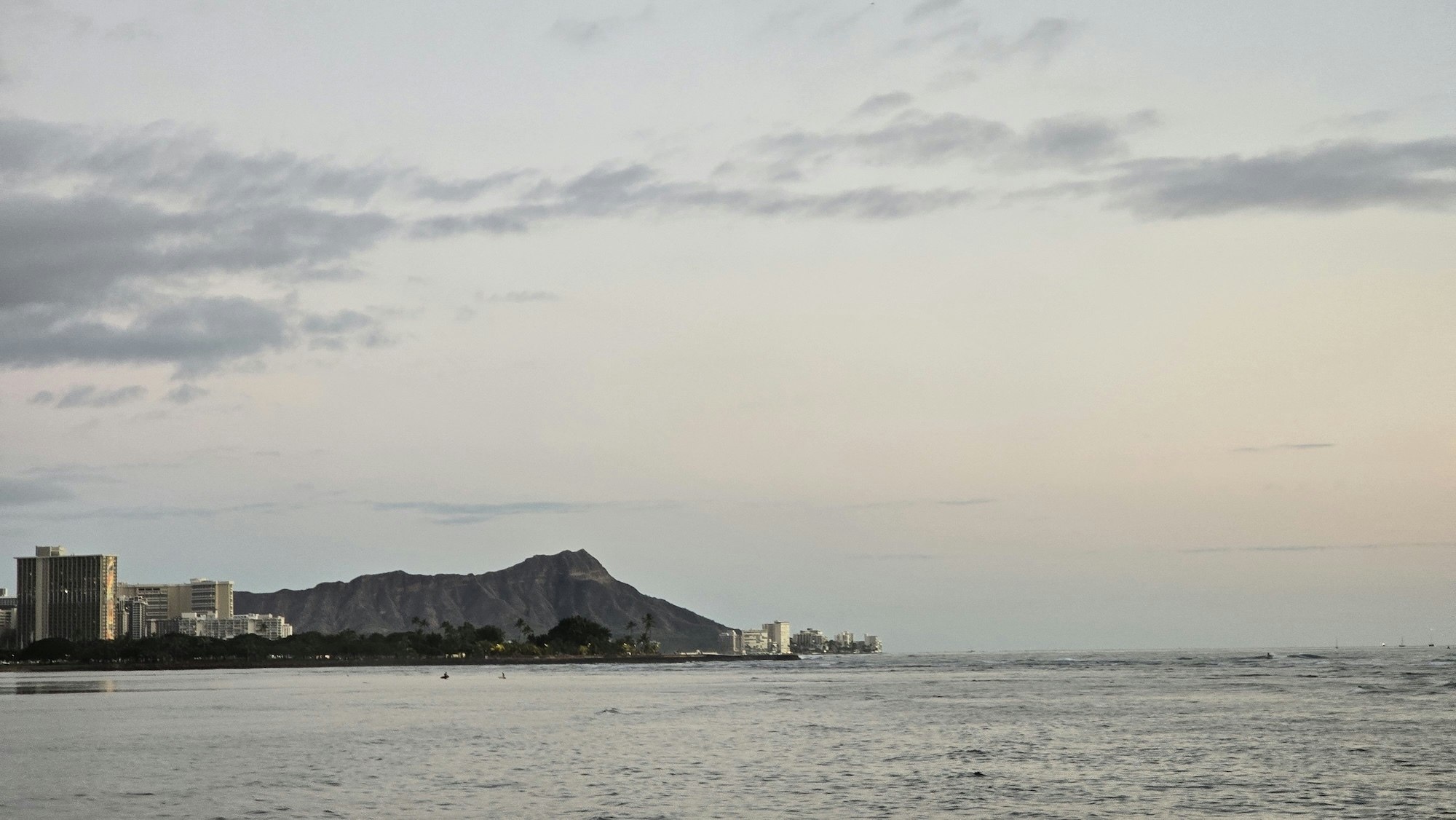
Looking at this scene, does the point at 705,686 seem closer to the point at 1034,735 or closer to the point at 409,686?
the point at 409,686

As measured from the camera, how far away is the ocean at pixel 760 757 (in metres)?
39.1

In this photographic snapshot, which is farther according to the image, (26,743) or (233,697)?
(233,697)

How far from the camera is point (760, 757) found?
178ft

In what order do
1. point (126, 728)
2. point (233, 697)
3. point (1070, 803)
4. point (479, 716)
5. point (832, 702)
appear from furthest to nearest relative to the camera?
point (233, 697) → point (832, 702) → point (479, 716) → point (126, 728) → point (1070, 803)

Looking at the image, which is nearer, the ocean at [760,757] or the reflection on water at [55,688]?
the ocean at [760,757]

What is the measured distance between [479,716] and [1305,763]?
2185 inches

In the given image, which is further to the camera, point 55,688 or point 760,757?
point 55,688

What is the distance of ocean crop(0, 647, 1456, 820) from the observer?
39125 millimetres

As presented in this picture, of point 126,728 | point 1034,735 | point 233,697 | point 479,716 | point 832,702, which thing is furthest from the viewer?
point 233,697

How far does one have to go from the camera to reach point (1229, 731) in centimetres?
6444

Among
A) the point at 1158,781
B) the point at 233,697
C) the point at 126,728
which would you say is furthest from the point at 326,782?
the point at 233,697

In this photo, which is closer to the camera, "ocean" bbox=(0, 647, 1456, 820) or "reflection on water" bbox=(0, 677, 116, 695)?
"ocean" bbox=(0, 647, 1456, 820)

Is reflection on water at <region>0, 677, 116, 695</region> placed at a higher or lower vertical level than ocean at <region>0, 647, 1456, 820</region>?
lower

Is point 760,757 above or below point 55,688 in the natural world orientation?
above
